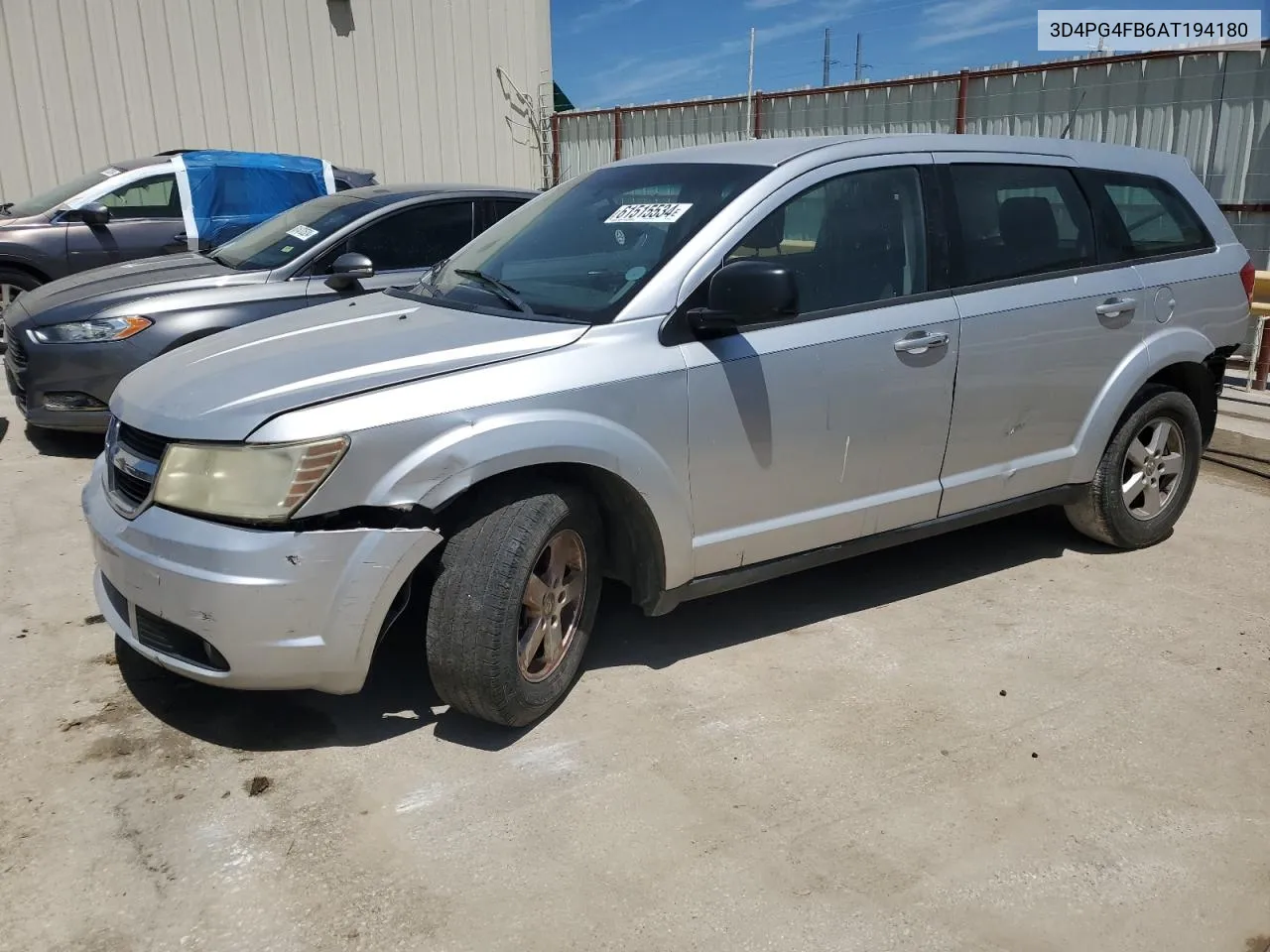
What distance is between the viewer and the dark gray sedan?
582cm

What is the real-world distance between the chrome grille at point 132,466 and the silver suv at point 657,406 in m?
0.01

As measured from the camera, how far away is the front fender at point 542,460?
2.86 meters

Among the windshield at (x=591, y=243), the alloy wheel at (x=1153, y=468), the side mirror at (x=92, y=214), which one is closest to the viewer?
the windshield at (x=591, y=243)

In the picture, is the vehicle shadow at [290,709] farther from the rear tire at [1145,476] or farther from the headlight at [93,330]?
the rear tire at [1145,476]

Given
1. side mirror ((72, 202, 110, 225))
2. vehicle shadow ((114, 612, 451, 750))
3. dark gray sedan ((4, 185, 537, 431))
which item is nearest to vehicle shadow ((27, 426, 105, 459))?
dark gray sedan ((4, 185, 537, 431))

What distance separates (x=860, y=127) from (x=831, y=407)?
8745mm

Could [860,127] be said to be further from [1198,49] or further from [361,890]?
[361,890]

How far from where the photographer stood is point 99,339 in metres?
5.80

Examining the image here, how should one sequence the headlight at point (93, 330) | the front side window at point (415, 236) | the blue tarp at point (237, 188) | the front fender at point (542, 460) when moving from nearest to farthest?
1. the front fender at point (542, 460)
2. the headlight at point (93, 330)
3. the front side window at point (415, 236)
4. the blue tarp at point (237, 188)

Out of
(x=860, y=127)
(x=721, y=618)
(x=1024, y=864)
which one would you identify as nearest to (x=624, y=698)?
(x=721, y=618)

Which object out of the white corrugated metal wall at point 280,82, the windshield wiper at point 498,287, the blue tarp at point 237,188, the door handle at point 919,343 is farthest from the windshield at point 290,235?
the white corrugated metal wall at point 280,82

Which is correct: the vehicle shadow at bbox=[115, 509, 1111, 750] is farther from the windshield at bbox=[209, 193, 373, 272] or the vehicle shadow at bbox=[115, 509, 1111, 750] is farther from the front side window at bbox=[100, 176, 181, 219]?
the front side window at bbox=[100, 176, 181, 219]

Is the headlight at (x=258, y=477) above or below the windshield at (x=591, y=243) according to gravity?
below

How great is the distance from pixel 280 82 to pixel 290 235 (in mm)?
9410
